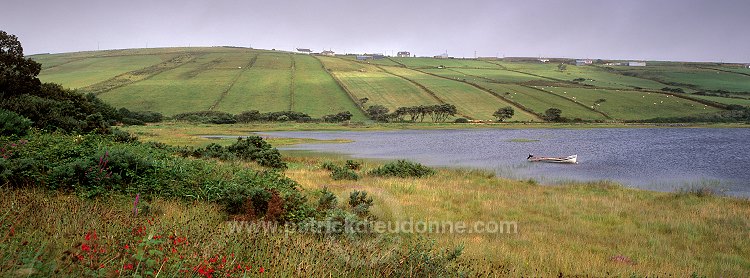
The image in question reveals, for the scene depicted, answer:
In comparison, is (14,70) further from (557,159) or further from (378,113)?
(378,113)

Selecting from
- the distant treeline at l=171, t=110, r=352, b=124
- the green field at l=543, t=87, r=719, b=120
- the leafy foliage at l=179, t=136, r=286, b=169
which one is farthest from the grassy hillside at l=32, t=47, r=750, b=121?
the leafy foliage at l=179, t=136, r=286, b=169

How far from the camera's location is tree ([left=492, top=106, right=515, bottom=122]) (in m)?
102

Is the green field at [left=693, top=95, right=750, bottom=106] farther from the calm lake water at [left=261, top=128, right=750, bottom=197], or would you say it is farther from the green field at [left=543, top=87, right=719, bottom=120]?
the calm lake water at [left=261, top=128, right=750, bottom=197]

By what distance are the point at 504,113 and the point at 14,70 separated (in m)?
89.0

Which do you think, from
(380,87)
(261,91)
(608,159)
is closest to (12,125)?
(608,159)

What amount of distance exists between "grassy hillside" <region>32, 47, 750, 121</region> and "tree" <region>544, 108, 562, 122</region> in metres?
2.58

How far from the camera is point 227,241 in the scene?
7.42m

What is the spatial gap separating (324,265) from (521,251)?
6.04 metres

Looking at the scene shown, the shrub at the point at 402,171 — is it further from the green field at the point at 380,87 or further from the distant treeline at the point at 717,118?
the distant treeline at the point at 717,118

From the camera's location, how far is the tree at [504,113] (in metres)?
102

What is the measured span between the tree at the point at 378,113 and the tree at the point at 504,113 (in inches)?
944

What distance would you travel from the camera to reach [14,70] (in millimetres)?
27484

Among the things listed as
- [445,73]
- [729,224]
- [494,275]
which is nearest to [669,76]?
[445,73]

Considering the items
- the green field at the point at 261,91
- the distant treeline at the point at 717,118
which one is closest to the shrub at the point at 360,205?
the green field at the point at 261,91
